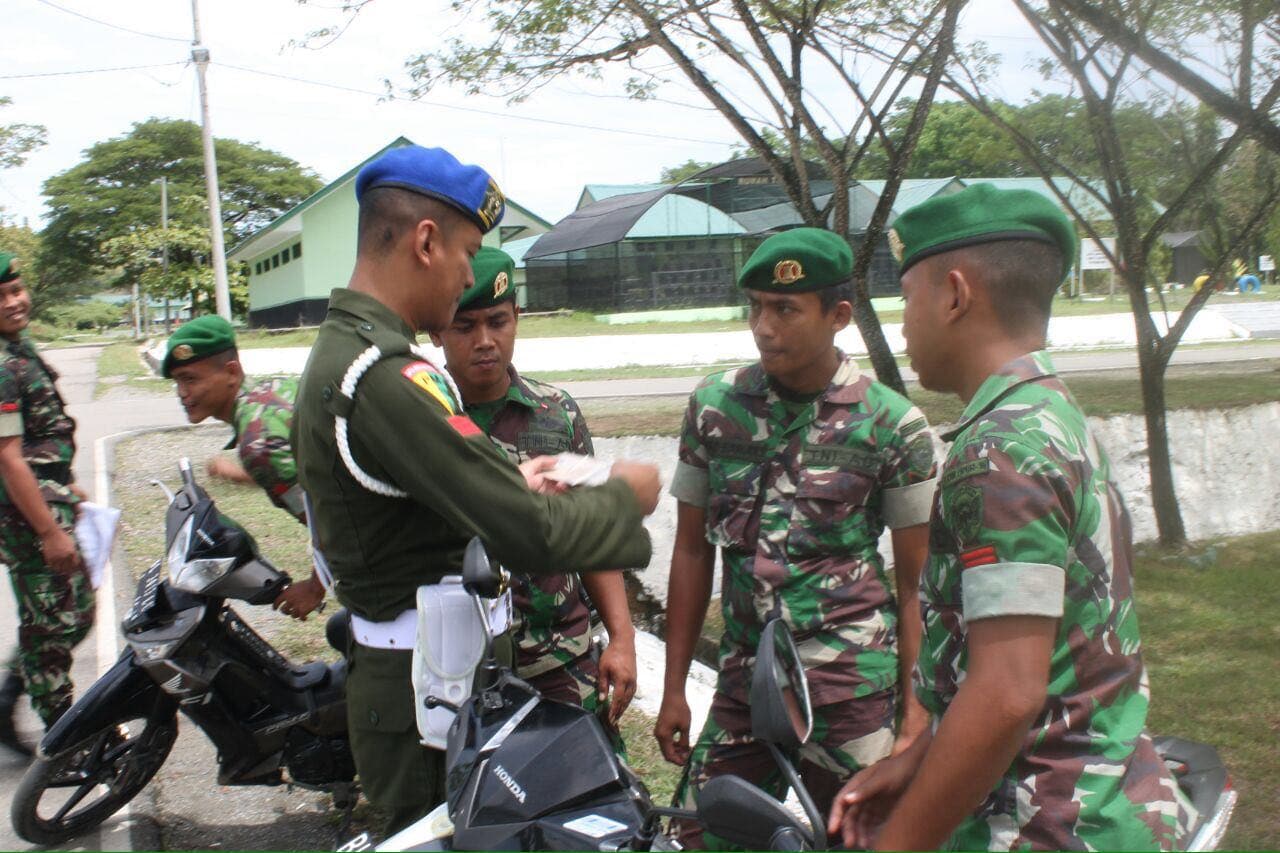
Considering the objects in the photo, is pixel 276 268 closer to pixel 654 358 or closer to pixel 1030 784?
pixel 654 358

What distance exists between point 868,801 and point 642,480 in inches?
25.8

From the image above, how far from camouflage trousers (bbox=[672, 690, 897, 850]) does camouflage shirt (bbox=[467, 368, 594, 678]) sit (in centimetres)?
55

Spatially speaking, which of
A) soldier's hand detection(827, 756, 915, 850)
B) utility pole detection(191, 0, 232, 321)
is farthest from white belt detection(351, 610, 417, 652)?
utility pole detection(191, 0, 232, 321)

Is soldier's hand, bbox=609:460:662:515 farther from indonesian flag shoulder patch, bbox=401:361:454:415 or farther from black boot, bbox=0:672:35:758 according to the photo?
black boot, bbox=0:672:35:758

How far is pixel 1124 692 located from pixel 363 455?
4.14ft

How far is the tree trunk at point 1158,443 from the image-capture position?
23.1 feet

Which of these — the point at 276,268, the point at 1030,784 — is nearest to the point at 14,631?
the point at 1030,784

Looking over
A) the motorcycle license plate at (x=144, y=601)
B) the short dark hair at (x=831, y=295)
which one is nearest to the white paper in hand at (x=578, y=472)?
the short dark hair at (x=831, y=295)

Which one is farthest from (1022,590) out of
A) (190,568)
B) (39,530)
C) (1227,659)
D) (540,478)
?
→ (1227,659)

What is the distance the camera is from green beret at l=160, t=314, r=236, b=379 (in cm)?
348

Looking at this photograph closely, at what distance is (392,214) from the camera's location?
6.59 ft

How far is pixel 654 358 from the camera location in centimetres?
2102

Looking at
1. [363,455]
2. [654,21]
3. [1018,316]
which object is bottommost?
[363,455]

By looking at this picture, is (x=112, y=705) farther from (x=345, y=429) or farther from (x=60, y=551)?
(x=345, y=429)
